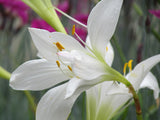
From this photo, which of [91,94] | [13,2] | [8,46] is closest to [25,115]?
[8,46]

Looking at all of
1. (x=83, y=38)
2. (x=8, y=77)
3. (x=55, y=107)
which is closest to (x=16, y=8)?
(x=83, y=38)

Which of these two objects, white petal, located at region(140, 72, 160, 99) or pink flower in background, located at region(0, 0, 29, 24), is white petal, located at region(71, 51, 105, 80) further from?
pink flower in background, located at region(0, 0, 29, 24)

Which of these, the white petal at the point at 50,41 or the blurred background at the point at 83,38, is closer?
the white petal at the point at 50,41

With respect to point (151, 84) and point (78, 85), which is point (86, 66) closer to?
point (78, 85)

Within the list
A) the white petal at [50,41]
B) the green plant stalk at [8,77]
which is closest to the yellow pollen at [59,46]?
the white petal at [50,41]

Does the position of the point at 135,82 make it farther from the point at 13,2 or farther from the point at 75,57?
the point at 13,2

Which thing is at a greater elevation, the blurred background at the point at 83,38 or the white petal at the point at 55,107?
the white petal at the point at 55,107

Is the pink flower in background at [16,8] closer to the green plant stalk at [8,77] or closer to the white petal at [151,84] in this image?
the green plant stalk at [8,77]
